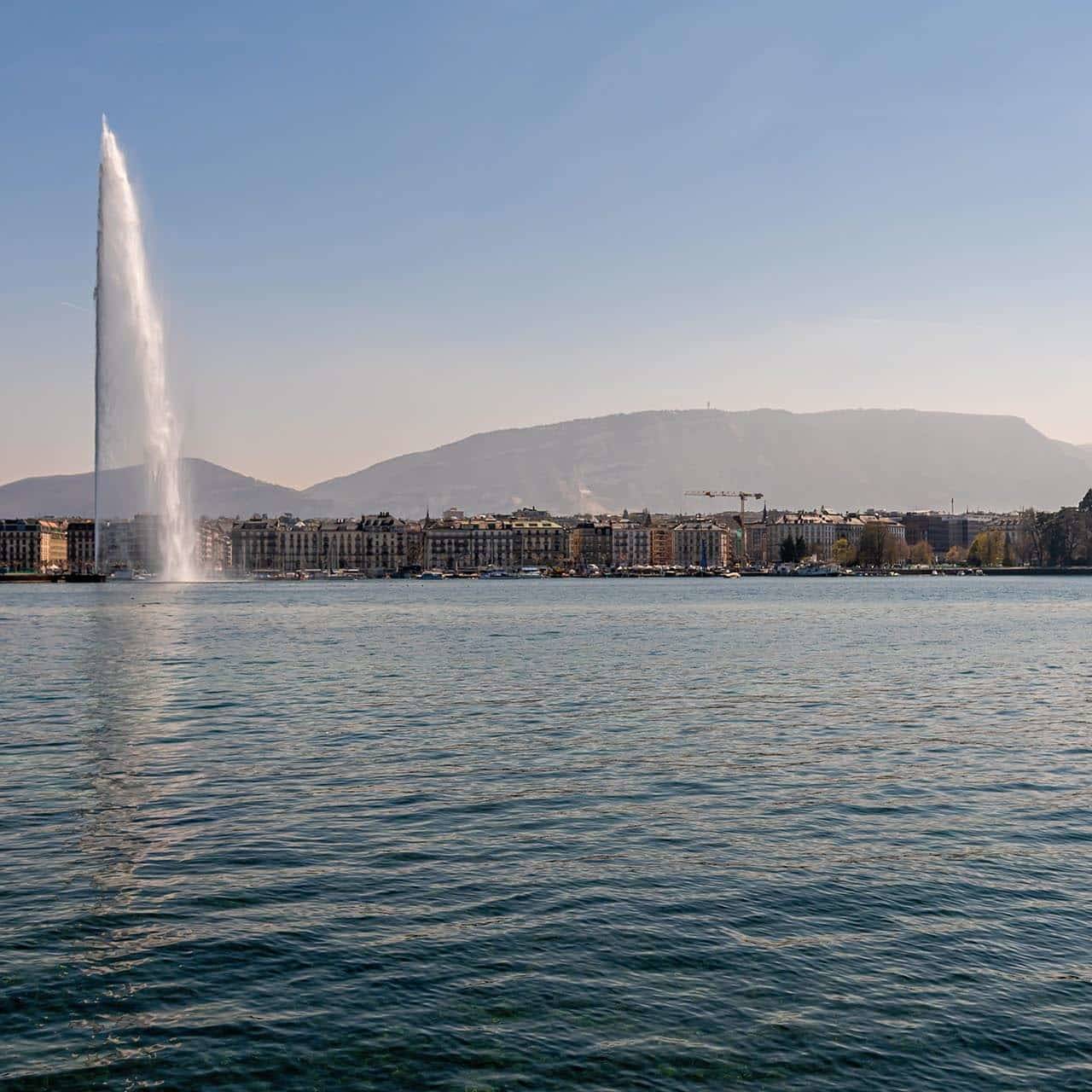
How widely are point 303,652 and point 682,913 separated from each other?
38767 mm

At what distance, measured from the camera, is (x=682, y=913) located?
13.6 metres

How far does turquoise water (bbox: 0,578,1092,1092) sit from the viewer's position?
10281 millimetres

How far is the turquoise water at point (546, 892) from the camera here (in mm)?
10281

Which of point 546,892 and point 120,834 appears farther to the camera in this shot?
point 120,834

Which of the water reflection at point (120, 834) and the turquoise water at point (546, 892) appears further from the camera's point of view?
the water reflection at point (120, 834)

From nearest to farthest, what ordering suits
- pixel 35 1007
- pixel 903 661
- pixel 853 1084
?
1. pixel 853 1084
2. pixel 35 1007
3. pixel 903 661

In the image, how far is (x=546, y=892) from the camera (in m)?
14.5

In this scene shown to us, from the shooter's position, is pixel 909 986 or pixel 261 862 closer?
pixel 909 986

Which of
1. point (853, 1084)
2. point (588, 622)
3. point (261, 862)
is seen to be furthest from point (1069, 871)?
point (588, 622)

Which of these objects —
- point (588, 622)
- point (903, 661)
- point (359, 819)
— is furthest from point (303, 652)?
point (359, 819)

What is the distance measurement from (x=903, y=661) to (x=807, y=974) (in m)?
36.1

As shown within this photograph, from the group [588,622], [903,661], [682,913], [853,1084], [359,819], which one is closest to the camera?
[853,1084]

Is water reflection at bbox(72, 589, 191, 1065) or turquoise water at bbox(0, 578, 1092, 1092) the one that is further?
water reflection at bbox(72, 589, 191, 1065)

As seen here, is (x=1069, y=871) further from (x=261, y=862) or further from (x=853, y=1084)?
(x=261, y=862)
